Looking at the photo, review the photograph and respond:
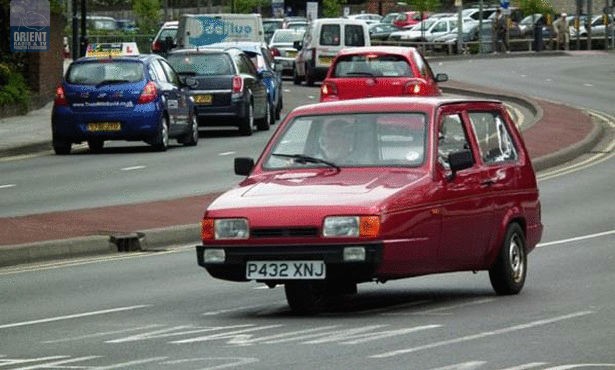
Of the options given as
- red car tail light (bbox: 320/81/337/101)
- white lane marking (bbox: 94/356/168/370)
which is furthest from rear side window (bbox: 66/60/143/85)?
white lane marking (bbox: 94/356/168/370)

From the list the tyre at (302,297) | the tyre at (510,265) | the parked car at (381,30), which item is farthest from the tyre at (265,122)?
the parked car at (381,30)

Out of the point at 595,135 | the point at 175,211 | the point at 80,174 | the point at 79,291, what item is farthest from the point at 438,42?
the point at 79,291

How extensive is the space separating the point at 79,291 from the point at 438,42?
69166mm

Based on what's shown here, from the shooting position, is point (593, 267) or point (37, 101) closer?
point (593, 267)

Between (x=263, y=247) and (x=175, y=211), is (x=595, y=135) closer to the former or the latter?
(x=175, y=211)

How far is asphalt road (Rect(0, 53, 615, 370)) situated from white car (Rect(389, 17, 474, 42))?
227ft

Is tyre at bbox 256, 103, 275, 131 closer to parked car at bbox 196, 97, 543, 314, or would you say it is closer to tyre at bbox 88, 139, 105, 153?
tyre at bbox 88, 139, 105, 153

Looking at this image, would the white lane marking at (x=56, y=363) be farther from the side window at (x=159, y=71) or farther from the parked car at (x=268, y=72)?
the parked car at (x=268, y=72)

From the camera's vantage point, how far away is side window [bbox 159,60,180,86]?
3447cm

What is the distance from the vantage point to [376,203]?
42.8 feet

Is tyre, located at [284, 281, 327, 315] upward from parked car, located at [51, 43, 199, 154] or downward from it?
upward

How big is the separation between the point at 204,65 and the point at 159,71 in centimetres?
393

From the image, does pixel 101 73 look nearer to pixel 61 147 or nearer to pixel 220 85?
pixel 61 147

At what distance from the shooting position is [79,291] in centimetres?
1583
